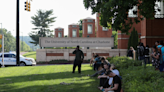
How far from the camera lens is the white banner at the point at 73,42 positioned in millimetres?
29016

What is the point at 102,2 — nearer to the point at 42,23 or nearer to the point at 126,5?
the point at 126,5

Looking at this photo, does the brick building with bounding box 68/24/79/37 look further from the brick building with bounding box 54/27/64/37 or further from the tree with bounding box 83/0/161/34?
the tree with bounding box 83/0/161/34

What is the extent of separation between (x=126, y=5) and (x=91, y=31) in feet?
133

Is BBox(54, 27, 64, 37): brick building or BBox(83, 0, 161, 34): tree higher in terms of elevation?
BBox(54, 27, 64, 37): brick building

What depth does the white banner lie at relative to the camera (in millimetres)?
29016

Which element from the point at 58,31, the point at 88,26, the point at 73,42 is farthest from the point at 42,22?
the point at 73,42

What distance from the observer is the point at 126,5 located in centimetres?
1502

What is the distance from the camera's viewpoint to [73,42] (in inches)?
1160

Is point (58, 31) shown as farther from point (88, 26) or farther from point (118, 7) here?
point (118, 7)

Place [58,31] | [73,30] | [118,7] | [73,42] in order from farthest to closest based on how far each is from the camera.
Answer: [58,31], [73,30], [73,42], [118,7]

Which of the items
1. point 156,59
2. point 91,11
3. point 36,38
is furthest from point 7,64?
point 36,38

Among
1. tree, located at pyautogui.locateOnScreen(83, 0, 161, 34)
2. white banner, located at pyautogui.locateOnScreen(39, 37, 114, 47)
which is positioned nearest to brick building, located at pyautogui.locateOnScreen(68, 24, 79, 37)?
white banner, located at pyautogui.locateOnScreen(39, 37, 114, 47)

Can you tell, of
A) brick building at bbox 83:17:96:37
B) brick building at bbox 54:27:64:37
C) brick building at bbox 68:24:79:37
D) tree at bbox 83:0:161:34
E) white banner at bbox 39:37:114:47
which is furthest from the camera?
brick building at bbox 54:27:64:37

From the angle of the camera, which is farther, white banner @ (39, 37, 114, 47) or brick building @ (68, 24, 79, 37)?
brick building @ (68, 24, 79, 37)
